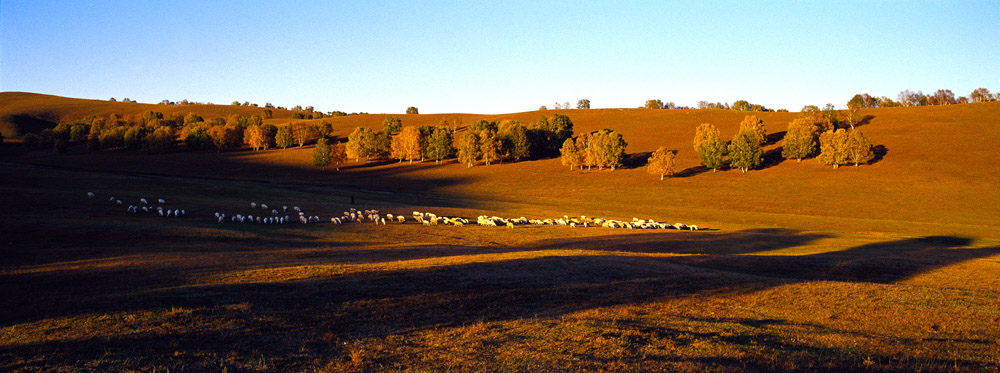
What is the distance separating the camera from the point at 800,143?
101688 mm

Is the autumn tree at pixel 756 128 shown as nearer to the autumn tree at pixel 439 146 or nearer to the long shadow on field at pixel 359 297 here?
the autumn tree at pixel 439 146

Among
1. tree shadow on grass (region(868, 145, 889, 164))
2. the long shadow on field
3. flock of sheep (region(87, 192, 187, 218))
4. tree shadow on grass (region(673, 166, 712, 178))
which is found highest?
tree shadow on grass (region(868, 145, 889, 164))

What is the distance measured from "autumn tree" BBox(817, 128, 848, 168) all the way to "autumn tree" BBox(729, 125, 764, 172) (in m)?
9.97

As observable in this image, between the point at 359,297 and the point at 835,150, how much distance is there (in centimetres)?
10140

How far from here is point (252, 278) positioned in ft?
54.1

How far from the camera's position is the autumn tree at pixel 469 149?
381 feet

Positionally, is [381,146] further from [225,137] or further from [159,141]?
[159,141]

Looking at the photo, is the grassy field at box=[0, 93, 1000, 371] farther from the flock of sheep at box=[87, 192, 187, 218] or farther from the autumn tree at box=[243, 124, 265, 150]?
the autumn tree at box=[243, 124, 265, 150]

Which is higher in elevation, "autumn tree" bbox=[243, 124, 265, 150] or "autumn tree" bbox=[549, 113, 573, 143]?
"autumn tree" bbox=[549, 113, 573, 143]

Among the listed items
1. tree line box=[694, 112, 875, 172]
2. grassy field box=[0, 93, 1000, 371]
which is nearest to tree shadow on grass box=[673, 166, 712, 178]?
tree line box=[694, 112, 875, 172]

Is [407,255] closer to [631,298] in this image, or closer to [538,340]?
[631,298]

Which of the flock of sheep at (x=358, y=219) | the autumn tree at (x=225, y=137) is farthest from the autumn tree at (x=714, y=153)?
the autumn tree at (x=225, y=137)

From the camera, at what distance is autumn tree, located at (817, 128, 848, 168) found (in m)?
93.5

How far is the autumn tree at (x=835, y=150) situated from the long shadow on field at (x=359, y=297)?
80.6 meters
